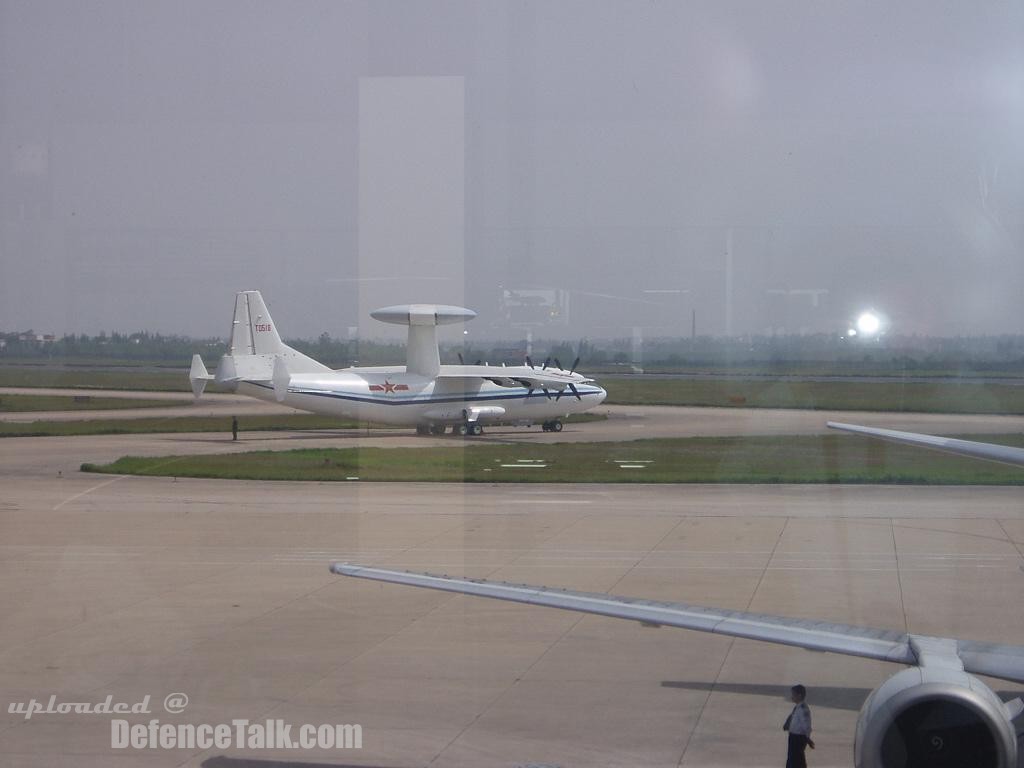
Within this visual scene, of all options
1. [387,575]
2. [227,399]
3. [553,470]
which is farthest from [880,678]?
[227,399]

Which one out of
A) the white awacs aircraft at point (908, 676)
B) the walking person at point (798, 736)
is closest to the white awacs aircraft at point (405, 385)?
the white awacs aircraft at point (908, 676)

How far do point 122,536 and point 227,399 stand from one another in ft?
164

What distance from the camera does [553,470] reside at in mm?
31062

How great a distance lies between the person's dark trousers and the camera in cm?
740

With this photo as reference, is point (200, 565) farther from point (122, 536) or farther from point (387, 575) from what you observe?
point (387, 575)

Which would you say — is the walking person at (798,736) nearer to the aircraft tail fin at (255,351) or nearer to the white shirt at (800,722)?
the white shirt at (800,722)

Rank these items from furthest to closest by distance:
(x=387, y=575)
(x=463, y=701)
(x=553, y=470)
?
(x=553, y=470)
(x=463, y=701)
(x=387, y=575)

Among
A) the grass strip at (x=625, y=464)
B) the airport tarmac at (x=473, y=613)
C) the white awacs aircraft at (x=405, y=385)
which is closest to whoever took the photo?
the airport tarmac at (x=473, y=613)

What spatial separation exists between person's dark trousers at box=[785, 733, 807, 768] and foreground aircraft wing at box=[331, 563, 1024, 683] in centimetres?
78

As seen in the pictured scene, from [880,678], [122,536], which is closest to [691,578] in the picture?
[880,678]

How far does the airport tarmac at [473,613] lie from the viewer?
28.6 ft

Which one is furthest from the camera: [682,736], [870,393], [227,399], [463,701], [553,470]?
[227,399]

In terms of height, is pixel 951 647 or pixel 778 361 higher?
pixel 778 361

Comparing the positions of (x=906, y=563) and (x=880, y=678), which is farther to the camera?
(x=906, y=563)
